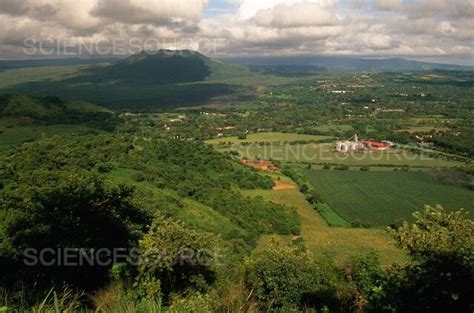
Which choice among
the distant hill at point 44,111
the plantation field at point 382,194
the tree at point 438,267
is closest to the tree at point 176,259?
the tree at point 438,267

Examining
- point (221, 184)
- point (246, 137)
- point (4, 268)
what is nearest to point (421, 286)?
point (4, 268)

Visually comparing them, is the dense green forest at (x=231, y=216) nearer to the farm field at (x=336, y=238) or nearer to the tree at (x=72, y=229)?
the tree at (x=72, y=229)

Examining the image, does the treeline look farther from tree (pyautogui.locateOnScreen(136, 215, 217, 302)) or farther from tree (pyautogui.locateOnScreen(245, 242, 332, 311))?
tree (pyautogui.locateOnScreen(245, 242, 332, 311))

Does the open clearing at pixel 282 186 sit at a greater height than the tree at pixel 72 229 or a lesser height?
lesser

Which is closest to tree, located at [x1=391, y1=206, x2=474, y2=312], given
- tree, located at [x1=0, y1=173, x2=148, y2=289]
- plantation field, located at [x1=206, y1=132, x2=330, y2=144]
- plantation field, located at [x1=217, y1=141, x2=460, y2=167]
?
tree, located at [x1=0, y1=173, x2=148, y2=289]

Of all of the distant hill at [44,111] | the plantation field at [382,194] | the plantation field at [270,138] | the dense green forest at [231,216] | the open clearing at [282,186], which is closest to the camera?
the dense green forest at [231,216]

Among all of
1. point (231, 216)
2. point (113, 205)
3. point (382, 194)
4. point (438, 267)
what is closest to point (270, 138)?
point (382, 194)

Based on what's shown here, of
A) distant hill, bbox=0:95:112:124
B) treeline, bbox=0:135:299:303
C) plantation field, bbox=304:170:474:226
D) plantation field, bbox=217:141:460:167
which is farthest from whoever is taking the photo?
distant hill, bbox=0:95:112:124
